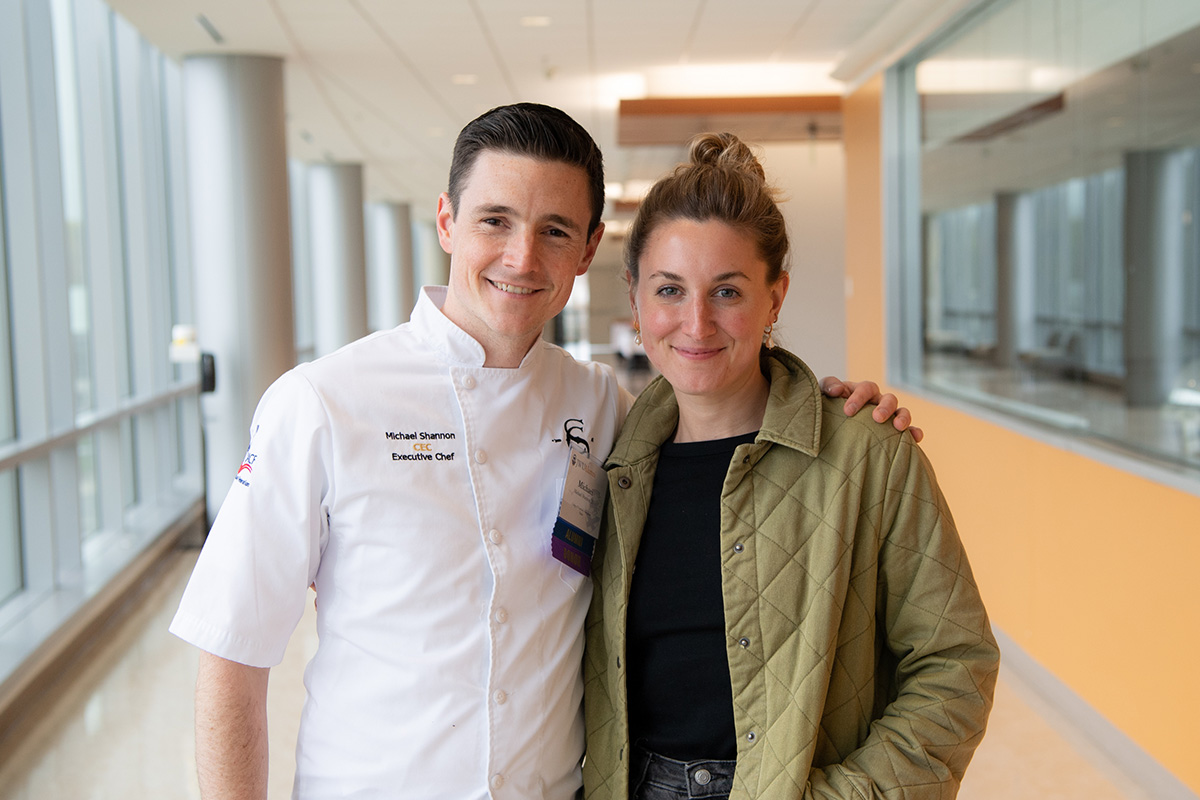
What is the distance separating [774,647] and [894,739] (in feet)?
0.77

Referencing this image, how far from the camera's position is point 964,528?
586 cm

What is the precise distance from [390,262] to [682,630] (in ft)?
66.6

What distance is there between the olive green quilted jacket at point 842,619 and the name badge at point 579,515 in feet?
0.41

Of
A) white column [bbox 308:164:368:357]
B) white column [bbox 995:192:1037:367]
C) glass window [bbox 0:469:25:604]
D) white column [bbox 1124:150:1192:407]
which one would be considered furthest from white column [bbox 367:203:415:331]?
white column [bbox 1124:150:1192:407]

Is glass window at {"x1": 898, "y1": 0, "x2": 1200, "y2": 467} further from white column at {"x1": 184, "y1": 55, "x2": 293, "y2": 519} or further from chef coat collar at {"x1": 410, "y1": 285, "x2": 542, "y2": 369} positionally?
white column at {"x1": 184, "y1": 55, "x2": 293, "y2": 519}

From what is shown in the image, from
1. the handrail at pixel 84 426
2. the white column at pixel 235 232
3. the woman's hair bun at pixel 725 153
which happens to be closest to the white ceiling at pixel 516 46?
the white column at pixel 235 232

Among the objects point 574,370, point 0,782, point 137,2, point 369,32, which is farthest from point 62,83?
point 574,370

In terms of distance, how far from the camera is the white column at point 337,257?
13.8m

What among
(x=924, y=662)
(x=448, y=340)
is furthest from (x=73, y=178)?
(x=924, y=662)

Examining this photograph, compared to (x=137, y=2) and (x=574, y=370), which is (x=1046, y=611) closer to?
(x=574, y=370)

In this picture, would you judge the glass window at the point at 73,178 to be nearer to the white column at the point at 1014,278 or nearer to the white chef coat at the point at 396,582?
the white chef coat at the point at 396,582

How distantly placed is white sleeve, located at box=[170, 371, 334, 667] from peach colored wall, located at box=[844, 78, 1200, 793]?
10.3ft

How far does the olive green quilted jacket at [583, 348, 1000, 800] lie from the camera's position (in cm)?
156

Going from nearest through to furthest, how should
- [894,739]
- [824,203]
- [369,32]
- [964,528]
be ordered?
[894,739], [964,528], [369,32], [824,203]
